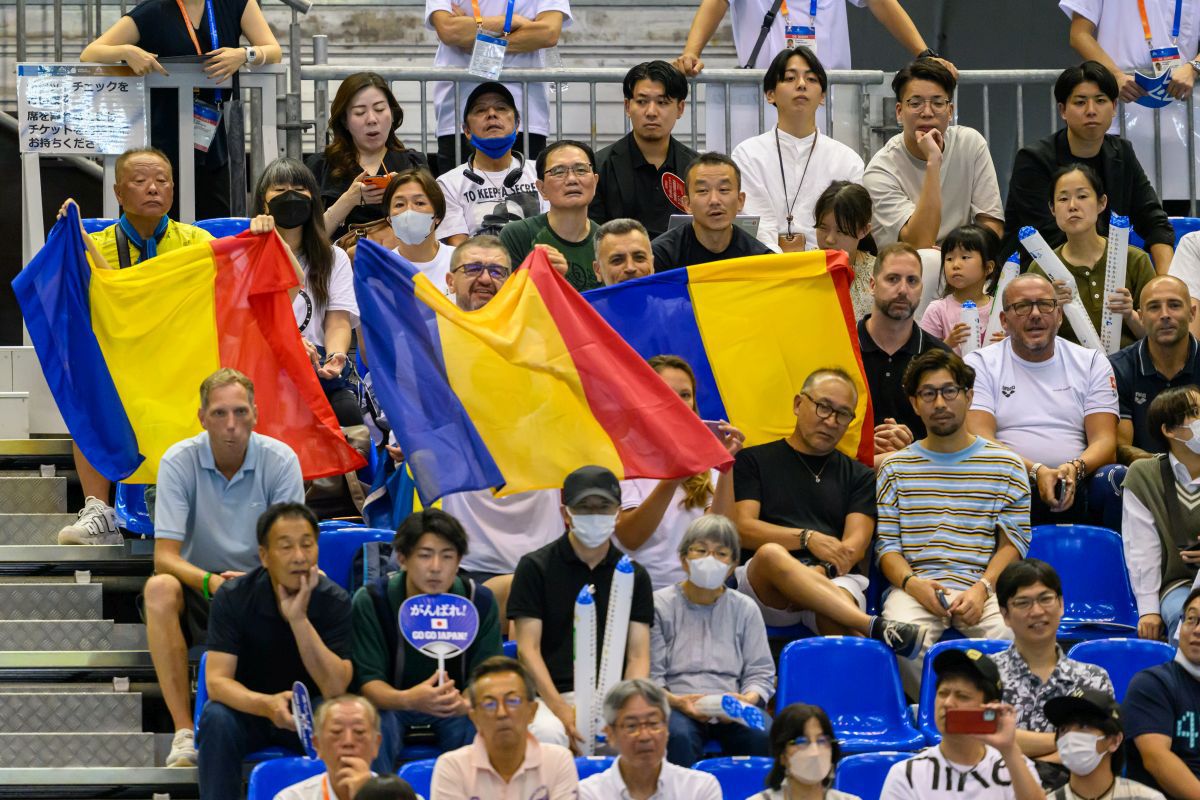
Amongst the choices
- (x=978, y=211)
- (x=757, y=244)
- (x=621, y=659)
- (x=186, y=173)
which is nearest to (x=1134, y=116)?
(x=978, y=211)

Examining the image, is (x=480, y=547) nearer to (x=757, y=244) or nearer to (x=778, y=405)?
(x=778, y=405)

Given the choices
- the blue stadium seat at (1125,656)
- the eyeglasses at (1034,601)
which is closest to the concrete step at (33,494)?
the eyeglasses at (1034,601)

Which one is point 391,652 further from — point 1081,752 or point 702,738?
point 1081,752

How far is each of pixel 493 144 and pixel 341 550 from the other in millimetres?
3085

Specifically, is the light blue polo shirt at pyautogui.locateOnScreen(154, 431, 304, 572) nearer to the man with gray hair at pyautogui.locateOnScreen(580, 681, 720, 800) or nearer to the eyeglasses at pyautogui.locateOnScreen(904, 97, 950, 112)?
the man with gray hair at pyautogui.locateOnScreen(580, 681, 720, 800)

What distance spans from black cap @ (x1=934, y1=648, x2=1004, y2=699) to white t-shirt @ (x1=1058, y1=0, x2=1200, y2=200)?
19.5 feet

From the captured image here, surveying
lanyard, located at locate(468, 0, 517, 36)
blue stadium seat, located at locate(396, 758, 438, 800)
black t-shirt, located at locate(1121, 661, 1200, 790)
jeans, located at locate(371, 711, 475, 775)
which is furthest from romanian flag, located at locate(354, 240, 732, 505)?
lanyard, located at locate(468, 0, 517, 36)

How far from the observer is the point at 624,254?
980 centimetres

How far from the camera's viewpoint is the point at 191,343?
383 inches

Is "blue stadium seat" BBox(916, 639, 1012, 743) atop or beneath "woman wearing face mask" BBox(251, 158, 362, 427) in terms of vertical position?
beneath

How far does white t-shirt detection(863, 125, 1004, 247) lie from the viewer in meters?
11.6

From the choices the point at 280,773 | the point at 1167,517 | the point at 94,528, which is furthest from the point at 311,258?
the point at 1167,517

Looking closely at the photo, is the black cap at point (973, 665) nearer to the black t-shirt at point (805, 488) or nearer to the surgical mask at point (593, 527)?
the surgical mask at point (593, 527)

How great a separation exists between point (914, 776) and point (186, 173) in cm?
583
